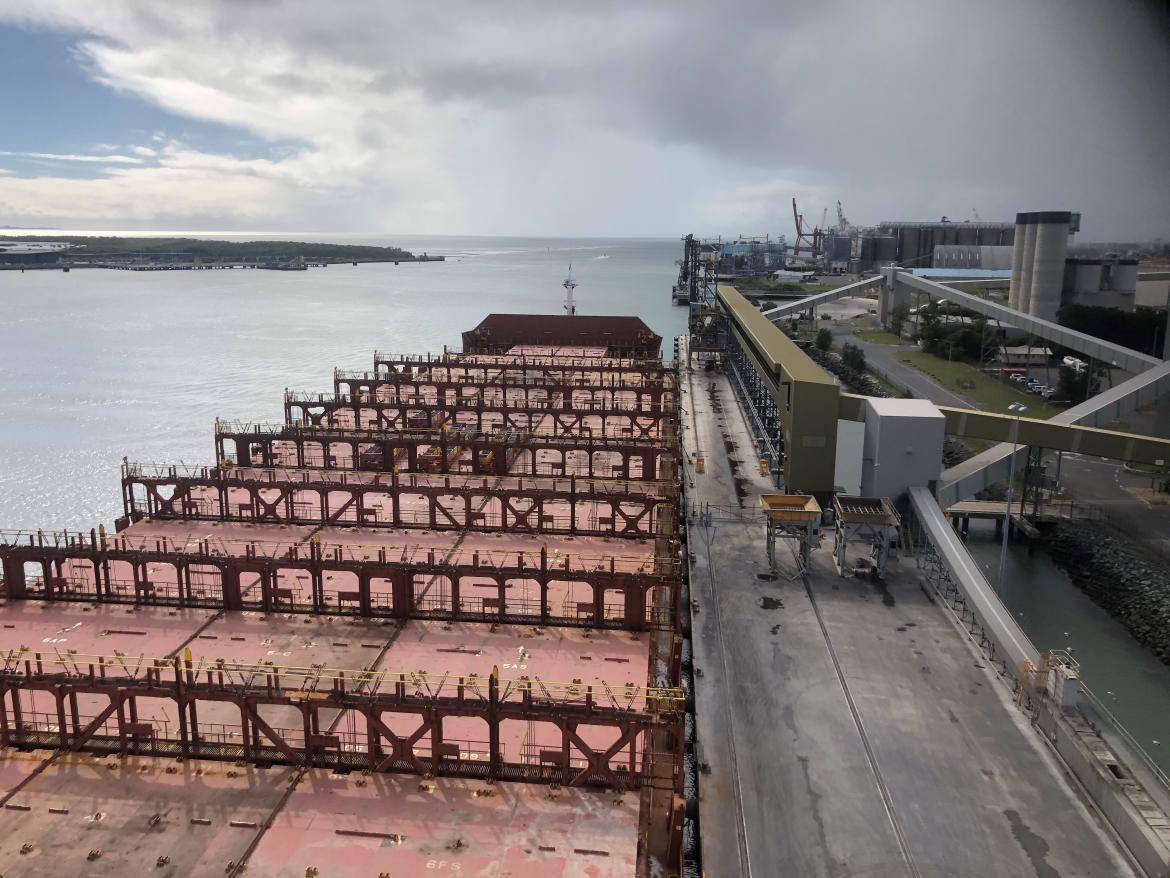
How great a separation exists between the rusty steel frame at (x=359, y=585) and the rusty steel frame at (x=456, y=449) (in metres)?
9.74

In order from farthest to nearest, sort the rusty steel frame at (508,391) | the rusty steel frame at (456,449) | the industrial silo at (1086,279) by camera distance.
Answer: the industrial silo at (1086,279) < the rusty steel frame at (508,391) < the rusty steel frame at (456,449)

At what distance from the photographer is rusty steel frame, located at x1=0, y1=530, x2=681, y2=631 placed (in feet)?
60.0

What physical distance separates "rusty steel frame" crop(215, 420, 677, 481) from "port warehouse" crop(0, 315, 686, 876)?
357 millimetres

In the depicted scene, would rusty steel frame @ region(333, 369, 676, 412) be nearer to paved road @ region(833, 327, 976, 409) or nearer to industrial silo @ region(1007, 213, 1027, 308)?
paved road @ region(833, 327, 976, 409)

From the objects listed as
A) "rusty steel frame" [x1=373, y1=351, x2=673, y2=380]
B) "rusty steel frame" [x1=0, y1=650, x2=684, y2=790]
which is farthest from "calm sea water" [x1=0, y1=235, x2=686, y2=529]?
"rusty steel frame" [x1=0, y1=650, x2=684, y2=790]

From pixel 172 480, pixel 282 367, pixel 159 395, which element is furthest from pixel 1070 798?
pixel 282 367

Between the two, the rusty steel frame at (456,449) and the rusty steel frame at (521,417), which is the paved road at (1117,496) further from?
the rusty steel frame at (456,449)

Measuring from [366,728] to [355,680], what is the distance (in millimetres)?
1321

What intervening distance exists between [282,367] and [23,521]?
1594 inches

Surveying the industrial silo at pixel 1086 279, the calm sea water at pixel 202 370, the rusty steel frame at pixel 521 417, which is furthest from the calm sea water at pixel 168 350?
the industrial silo at pixel 1086 279

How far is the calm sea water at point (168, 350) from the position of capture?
43781mm

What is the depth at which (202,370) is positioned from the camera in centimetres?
7150

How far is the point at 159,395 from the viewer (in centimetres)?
6066

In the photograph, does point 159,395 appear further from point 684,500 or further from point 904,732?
point 904,732
